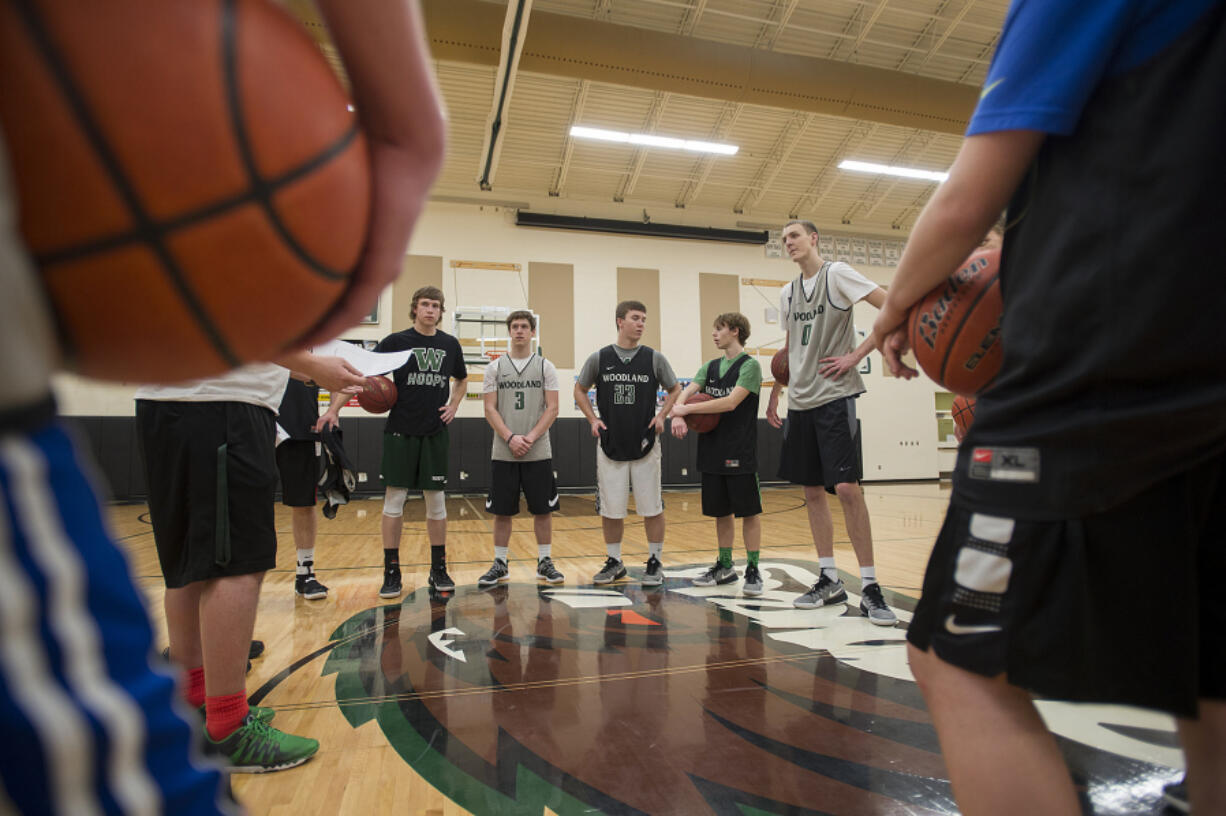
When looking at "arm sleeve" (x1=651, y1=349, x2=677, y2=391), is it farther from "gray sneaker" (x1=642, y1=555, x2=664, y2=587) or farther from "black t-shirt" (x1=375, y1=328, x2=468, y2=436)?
"black t-shirt" (x1=375, y1=328, x2=468, y2=436)

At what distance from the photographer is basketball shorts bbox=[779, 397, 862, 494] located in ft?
10.5

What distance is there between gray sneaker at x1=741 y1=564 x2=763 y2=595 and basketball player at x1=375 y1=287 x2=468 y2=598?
1.76 metres

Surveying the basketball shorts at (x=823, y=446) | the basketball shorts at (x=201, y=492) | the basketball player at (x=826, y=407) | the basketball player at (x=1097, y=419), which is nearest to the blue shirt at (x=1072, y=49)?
the basketball player at (x=1097, y=419)

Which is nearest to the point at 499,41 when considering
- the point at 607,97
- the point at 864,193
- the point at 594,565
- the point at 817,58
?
the point at 607,97

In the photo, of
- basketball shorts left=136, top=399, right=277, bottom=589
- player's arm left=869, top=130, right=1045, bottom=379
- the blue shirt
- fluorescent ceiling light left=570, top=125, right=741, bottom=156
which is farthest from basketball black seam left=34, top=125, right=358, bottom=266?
fluorescent ceiling light left=570, top=125, right=741, bottom=156

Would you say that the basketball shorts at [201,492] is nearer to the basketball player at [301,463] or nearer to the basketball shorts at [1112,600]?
the basketball shorts at [1112,600]

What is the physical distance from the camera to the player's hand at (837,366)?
3203mm

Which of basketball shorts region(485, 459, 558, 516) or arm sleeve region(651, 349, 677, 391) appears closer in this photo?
basketball shorts region(485, 459, 558, 516)

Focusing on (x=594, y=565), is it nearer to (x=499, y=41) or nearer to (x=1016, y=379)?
(x=1016, y=379)

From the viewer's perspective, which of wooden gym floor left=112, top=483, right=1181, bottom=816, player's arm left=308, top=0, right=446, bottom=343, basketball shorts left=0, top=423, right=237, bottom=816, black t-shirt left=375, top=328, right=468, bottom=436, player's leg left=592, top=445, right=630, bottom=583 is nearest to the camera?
basketball shorts left=0, top=423, right=237, bottom=816

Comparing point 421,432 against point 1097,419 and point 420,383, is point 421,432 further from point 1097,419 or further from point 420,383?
point 1097,419

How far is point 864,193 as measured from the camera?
1208cm

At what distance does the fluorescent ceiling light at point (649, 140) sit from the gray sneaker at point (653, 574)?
25.3 feet

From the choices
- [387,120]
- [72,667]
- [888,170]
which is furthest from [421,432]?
[888,170]
